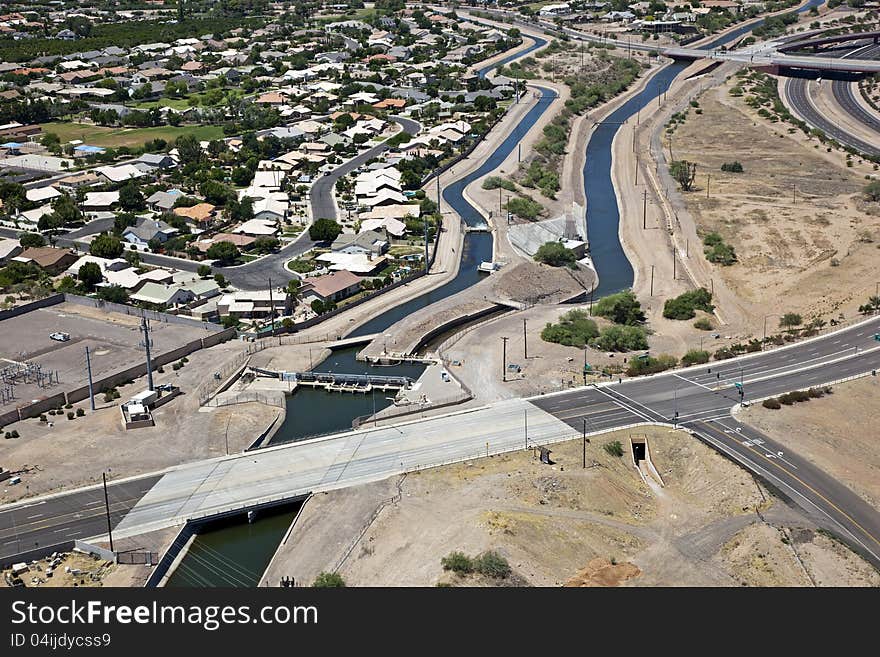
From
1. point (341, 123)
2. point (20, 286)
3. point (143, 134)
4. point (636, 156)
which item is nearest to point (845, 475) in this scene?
point (20, 286)

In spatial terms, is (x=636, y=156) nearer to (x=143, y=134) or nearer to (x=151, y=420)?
(x=143, y=134)

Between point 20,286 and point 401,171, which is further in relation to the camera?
point 401,171

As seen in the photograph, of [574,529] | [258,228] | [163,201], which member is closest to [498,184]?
[258,228]

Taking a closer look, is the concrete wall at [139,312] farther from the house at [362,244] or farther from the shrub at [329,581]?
the shrub at [329,581]

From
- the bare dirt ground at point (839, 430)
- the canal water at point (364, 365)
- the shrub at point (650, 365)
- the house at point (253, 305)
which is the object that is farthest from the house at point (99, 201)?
the bare dirt ground at point (839, 430)

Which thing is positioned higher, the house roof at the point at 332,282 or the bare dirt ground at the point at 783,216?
the house roof at the point at 332,282

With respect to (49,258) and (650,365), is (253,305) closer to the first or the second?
(49,258)

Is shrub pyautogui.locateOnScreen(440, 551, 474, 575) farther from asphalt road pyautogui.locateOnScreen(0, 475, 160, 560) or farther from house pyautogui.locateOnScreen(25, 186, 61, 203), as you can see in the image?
house pyautogui.locateOnScreen(25, 186, 61, 203)
